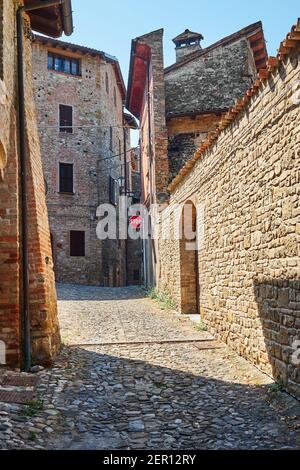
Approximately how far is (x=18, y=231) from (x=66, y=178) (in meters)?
15.1

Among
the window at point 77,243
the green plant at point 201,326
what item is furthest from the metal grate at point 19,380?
the window at point 77,243

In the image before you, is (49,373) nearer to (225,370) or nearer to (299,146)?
(225,370)

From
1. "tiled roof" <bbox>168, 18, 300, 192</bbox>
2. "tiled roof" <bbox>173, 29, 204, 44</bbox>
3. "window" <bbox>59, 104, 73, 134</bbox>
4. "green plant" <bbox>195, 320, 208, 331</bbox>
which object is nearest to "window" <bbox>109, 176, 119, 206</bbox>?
"window" <bbox>59, 104, 73, 134</bbox>

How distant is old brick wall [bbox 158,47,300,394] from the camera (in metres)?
4.38

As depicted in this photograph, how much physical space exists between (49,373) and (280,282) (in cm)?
289

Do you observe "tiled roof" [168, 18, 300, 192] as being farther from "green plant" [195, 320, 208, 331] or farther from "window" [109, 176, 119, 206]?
"window" [109, 176, 119, 206]

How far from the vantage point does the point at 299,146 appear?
13.8 feet

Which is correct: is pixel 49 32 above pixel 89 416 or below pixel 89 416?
above

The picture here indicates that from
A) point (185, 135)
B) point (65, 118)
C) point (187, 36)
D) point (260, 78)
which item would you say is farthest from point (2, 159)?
point (187, 36)

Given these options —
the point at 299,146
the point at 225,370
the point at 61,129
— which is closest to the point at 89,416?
the point at 225,370

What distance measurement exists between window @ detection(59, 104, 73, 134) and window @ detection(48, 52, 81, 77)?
5.58 feet

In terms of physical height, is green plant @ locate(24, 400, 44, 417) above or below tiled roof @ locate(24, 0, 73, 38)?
below

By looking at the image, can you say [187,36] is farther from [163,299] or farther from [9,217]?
[9,217]
